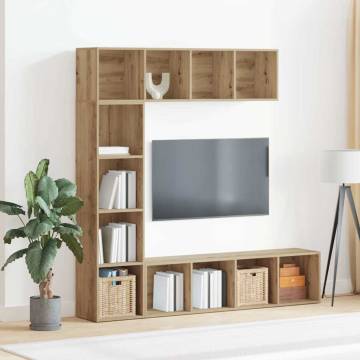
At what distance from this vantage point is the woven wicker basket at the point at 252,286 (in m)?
7.96

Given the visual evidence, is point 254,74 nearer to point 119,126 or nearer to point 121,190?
point 119,126

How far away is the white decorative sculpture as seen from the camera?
25.2 ft

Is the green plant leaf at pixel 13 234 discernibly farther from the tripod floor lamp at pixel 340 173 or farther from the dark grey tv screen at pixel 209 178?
the tripod floor lamp at pixel 340 173

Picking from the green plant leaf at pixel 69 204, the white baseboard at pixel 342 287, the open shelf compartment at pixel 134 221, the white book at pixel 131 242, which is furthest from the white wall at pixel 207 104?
the green plant leaf at pixel 69 204

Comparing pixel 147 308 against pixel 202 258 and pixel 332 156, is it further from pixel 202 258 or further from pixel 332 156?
pixel 332 156

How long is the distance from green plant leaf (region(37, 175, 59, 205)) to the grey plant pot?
0.68m

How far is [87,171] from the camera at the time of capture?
7453 mm

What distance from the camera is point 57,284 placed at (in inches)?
298

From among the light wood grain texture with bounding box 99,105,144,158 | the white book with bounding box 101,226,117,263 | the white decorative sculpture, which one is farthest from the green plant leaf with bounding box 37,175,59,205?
the white decorative sculpture

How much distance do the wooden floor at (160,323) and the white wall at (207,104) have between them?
390 millimetres

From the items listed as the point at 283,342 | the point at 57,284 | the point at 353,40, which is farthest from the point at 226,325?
the point at 353,40

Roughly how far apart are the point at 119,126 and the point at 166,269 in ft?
3.78

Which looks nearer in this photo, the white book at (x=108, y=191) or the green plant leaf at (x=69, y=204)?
the green plant leaf at (x=69, y=204)

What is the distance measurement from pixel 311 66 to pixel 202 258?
6.02 feet
